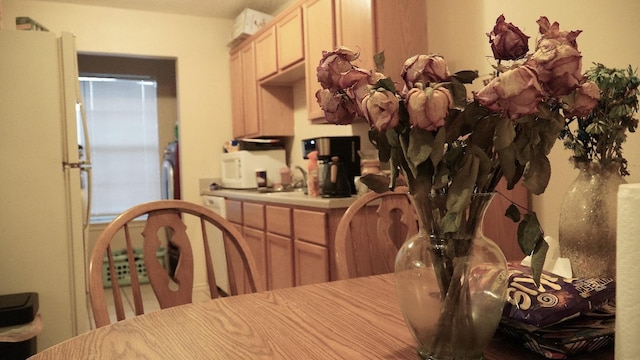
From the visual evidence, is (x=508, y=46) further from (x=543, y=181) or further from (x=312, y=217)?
(x=312, y=217)

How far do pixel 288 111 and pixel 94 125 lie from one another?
219 centimetres

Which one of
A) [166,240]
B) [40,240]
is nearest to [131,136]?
[166,240]

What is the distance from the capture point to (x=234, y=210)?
12.5ft

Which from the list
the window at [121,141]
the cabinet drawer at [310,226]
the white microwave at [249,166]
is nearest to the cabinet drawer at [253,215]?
the white microwave at [249,166]

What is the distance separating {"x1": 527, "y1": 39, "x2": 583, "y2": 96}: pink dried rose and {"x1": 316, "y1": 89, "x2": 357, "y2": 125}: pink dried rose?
24 cm

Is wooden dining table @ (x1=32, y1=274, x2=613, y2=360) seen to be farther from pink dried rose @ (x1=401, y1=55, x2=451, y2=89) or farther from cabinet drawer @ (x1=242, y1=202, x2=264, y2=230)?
cabinet drawer @ (x1=242, y1=202, x2=264, y2=230)

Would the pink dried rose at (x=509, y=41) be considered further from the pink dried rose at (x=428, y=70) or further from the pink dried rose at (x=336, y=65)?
the pink dried rose at (x=336, y=65)

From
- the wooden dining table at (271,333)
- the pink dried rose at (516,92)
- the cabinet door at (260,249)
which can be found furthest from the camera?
the cabinet door at (260,249)

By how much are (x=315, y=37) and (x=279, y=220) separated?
1.18 metres

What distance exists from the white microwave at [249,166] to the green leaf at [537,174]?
343 cm

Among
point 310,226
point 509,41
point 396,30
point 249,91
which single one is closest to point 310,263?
point 310,226

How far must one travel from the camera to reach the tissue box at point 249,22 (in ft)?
13.6

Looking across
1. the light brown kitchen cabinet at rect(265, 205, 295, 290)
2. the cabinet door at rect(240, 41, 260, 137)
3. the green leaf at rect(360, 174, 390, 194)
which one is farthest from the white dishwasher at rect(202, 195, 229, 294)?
the green leaf at rect(360, 174, 390, 194)

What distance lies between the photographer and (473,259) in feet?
2.19
